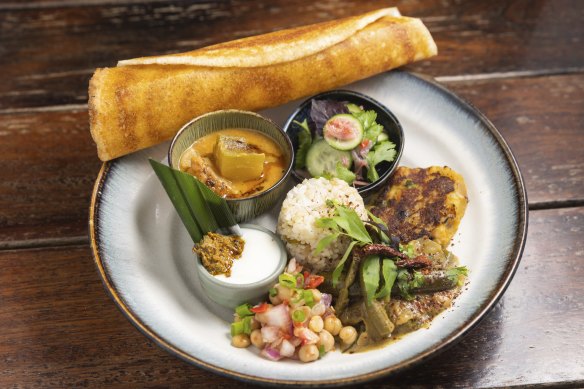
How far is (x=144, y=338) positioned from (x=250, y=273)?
59cm

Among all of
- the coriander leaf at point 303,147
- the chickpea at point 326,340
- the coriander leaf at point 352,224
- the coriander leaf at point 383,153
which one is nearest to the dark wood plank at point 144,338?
the chickpea at point 326,340

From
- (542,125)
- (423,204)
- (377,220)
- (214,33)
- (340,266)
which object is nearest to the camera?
(340,266)

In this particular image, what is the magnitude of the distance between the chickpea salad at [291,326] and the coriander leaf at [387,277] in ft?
0.67

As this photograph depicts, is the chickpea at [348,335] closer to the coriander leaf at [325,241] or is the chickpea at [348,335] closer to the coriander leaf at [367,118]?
the coriander leaf at [325,241]

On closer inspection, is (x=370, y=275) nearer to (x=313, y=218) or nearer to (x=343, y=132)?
(x=313, y=218)

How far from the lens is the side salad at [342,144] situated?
3461mm

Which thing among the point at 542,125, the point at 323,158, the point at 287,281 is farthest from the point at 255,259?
the point at 542,125

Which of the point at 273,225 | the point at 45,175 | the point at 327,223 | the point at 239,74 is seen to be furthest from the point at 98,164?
the point at 327,223

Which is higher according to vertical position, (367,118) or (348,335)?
(367,118)

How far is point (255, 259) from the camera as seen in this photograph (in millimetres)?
2996

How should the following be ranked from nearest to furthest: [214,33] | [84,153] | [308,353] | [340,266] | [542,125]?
[308,353], [340,266], [84,153], [542,125], [214,33]

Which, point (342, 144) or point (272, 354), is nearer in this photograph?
point (272, 354)

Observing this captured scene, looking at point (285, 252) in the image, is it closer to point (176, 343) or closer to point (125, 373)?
point (176, 343)

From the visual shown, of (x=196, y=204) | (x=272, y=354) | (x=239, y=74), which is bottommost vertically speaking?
(x=272, y=354)
